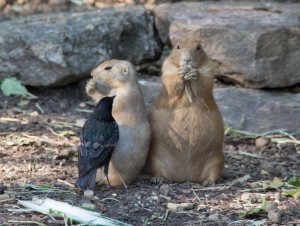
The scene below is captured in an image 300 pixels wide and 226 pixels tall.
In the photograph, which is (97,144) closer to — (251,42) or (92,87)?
(92,87)

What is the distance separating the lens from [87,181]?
5.69m

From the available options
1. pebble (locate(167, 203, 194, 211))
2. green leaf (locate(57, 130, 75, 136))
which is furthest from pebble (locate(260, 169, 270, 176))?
green leaf (locate(57, 130, 75, 136))

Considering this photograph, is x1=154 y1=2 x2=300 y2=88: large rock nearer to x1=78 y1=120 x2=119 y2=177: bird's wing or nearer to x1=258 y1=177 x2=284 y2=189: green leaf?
x1=258 y1=177 x2=284 y2=189: green leaf

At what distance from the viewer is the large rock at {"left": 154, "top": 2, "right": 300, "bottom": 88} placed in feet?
25.6

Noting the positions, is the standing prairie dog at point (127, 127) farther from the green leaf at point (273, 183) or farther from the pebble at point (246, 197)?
the green leaf at point (273, 183)

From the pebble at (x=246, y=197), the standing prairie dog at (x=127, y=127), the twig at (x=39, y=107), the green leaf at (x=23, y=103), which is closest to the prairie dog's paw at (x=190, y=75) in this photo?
the standing prairie dog at (x=127, y=127)

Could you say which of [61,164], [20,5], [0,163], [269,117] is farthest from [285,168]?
[20,5]

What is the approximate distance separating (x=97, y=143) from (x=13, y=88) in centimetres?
285

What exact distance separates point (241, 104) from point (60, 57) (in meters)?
1.92

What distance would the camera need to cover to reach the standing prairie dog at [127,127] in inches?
236

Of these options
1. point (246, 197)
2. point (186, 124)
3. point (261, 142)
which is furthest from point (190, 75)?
point (261, 142)

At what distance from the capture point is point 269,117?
7.88 meters

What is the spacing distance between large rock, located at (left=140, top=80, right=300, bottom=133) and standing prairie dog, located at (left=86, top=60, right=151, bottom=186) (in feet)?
6.65

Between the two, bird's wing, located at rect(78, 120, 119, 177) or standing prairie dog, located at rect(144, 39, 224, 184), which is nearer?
bird's wing, located at rect(78, 120, 119, 177)
